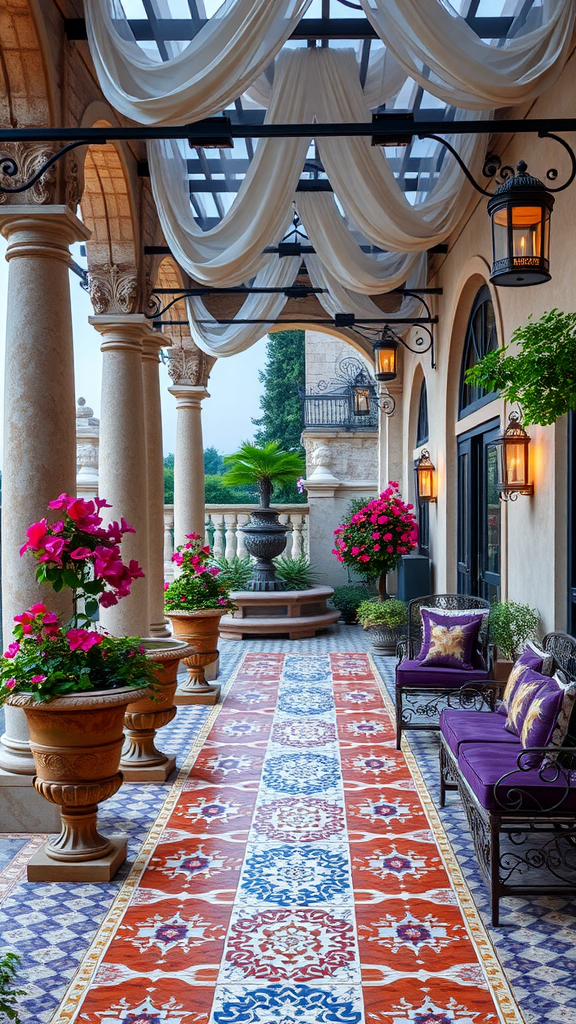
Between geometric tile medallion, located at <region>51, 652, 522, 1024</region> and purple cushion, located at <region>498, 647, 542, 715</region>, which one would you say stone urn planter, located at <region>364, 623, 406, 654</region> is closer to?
geometric tile medallion, located at <region>51, 652, 522, 1024</region>

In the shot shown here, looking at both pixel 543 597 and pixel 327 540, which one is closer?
pixel 543 597

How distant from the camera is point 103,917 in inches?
144

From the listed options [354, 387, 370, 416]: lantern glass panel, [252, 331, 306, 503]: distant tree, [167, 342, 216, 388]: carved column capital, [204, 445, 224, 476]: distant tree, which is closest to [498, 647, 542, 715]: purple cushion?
[167, 342, 216, 388]: carved column capital

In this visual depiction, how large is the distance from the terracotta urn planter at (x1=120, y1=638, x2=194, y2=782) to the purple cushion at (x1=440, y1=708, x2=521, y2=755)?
5.69 feet

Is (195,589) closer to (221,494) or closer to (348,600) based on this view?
(348,600)

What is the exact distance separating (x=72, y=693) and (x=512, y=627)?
11.0 feet

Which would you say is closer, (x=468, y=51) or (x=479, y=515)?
(x=468, y=51)

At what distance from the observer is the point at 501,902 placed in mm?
3836

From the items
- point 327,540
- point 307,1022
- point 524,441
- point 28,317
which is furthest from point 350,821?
point 327,540

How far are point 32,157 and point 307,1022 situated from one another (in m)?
4.19

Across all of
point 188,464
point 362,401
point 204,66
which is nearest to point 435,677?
point 204,66

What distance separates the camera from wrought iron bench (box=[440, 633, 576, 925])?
366cm

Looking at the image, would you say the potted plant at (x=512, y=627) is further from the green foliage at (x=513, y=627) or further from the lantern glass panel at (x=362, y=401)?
the lantern glass panel at (x=362, y=401)

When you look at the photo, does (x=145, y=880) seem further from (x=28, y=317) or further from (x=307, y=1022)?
(x=28, y=317)
